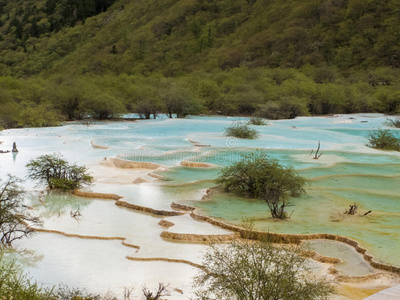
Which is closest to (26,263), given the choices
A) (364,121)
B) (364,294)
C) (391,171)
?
(364,294)

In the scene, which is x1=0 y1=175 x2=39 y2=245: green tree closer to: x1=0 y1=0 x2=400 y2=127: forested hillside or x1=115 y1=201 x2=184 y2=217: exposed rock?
x1=115 y1=201 x2=184 y2=217: exposed rock

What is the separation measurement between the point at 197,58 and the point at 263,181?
46714mm

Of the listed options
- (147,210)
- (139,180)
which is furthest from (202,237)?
(139,180)

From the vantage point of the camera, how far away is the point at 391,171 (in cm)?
1354

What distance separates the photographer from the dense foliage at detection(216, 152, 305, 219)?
33.8ft

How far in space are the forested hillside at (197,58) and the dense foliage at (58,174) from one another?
13570mm

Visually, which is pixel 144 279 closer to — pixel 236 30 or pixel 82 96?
pixel 82 96

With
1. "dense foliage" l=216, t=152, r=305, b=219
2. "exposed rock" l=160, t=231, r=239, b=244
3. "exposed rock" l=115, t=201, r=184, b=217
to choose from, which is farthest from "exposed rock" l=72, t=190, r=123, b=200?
"exposed rock" l=160, t=231, r=239, b=244

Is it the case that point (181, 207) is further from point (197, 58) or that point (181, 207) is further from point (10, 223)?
point (197, 58)

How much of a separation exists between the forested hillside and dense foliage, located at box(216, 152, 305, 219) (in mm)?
16236

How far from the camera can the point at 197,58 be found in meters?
56.1

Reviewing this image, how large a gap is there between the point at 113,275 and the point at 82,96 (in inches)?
960

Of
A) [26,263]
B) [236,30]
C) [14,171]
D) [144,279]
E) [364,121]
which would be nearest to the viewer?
[144,279]

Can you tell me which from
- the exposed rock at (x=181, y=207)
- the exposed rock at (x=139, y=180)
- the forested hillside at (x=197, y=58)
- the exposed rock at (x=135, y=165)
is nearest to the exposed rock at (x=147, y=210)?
the exposed rock at (x=181, y=207)
